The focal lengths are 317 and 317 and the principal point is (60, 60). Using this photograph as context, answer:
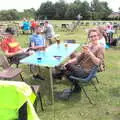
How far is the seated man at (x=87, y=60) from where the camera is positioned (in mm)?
5673

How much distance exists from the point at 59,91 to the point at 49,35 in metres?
7.86

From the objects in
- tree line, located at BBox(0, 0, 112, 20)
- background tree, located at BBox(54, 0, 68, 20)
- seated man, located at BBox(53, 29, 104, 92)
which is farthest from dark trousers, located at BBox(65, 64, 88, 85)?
background tree, located at BBox(54, 0, 68, 20)

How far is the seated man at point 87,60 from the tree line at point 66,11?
49245mm

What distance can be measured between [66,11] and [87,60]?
56882mm

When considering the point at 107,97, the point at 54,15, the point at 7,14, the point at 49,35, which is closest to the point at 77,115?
the point at 107,97

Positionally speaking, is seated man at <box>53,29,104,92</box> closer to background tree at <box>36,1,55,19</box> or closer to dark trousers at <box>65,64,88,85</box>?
dark trousers at <box>65,64,88,85</box>

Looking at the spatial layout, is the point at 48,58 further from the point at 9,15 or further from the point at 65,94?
the point at 9,15

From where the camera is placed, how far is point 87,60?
5.92m

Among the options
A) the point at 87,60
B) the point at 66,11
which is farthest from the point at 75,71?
the point at 66,11

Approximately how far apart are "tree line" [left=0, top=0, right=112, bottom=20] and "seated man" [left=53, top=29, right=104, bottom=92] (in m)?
49.2

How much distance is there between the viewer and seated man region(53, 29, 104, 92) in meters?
5.67

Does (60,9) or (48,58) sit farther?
(60,9)

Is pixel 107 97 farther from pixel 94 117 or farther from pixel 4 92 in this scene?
pixel 4 92

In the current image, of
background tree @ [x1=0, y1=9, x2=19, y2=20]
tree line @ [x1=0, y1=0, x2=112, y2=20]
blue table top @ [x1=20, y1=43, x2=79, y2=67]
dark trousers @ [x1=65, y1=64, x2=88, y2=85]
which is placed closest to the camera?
blue table top @ [x1=20, y1=43, x2=79, y2=67]
